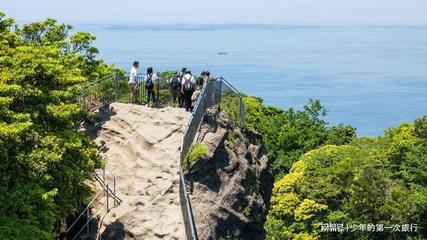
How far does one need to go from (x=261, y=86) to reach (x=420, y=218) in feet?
418

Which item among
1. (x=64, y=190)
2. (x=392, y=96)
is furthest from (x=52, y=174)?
(x=392, y=96)

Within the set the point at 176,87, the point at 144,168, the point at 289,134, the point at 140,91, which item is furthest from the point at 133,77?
the point at 289,134

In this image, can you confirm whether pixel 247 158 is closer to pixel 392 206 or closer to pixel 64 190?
pixel 64 190

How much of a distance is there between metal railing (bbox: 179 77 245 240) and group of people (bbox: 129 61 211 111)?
2.24 ft

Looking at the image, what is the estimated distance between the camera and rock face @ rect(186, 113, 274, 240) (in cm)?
1590

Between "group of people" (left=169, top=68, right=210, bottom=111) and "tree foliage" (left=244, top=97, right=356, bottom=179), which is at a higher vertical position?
"group of people" (left=169, top=68, right=210, bottom=111)

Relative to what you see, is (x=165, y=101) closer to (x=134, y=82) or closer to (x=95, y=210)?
(x=134, y=82)

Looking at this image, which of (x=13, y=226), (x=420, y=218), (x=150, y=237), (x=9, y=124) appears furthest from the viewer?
(x=420, y=218)

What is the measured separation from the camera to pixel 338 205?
109ft

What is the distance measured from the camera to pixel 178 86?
2198 centimetres

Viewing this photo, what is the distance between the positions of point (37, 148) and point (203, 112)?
7009mm

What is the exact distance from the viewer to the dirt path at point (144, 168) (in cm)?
1491

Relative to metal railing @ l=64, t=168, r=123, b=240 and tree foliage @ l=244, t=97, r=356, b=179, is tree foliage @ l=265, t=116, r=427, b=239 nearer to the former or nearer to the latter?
tree foliage @ l=244, t=97, r=356, b=179

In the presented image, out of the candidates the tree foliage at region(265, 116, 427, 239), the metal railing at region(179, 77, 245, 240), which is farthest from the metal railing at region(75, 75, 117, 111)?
the tree foliage at region(265, 116, 427, 239)
